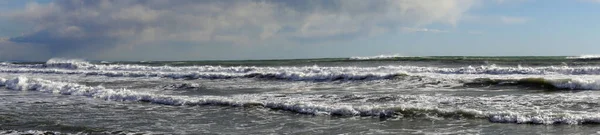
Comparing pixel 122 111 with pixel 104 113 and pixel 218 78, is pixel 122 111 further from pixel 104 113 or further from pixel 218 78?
pixel 218 78

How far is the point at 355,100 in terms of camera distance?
14172mm

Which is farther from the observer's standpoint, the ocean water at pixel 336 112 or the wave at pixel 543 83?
the wave at pixel 543 83

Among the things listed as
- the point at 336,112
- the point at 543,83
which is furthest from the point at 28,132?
the point at 543,83

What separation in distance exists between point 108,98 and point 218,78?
1258 centimetres

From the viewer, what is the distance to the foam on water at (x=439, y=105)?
10141mm

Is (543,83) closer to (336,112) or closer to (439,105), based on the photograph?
(439,105)

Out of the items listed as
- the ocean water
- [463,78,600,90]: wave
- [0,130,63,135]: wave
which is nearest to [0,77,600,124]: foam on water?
the ocean water

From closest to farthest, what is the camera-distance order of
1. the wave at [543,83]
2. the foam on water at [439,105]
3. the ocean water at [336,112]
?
the ocean water at [336,112] → the foam on water at [439,105] → the wave at [543,83]

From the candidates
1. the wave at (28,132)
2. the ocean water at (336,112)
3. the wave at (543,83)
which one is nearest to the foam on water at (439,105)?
the ocean water at (336,112)

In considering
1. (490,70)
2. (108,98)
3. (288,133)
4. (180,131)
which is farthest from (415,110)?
(490,70)

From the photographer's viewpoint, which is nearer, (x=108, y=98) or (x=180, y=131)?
(x=180, y=131)

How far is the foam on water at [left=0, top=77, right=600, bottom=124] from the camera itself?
399 inches

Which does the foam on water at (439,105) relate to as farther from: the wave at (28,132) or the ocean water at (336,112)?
the wave at (28,132)

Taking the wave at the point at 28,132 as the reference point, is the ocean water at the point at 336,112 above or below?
above
